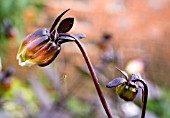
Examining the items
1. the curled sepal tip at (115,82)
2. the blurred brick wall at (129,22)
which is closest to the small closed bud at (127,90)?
the curled sepal tip at (115,82)

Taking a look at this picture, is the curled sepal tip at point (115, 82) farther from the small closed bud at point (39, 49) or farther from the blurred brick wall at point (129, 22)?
the blurred brick wall at point (129, 22)

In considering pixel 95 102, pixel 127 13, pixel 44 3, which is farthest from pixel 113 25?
pixel 95 102

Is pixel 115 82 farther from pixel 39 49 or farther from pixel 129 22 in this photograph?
pixel 129 22

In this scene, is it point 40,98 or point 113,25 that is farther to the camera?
point 113,25

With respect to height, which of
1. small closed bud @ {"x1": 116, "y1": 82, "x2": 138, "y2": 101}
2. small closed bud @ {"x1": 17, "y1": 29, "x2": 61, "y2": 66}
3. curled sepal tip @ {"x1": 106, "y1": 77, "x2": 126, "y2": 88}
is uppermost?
small closed bud @ {"x1": 17, "y1": 29, "x2": 61, "y2": 66}

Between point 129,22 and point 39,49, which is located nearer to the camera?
point 39,49

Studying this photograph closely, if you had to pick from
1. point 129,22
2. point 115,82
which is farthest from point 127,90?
point 129,22

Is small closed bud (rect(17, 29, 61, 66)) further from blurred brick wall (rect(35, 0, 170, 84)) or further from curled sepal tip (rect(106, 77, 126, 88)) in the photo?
blurred brick wall (rect(35, 0, 170, 84))

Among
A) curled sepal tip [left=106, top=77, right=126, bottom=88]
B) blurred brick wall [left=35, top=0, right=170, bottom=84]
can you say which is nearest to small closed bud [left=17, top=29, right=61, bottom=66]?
curled sepal tip [left=106, top=77, right=126, bottom=88]

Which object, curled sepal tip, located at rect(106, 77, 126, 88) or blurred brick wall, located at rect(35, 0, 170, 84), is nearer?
curled sepal tip, located at rect(106, 77, 126, 88)

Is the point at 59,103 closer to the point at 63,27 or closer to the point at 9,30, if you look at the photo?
the point at 9,30

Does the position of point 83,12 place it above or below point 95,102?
above
